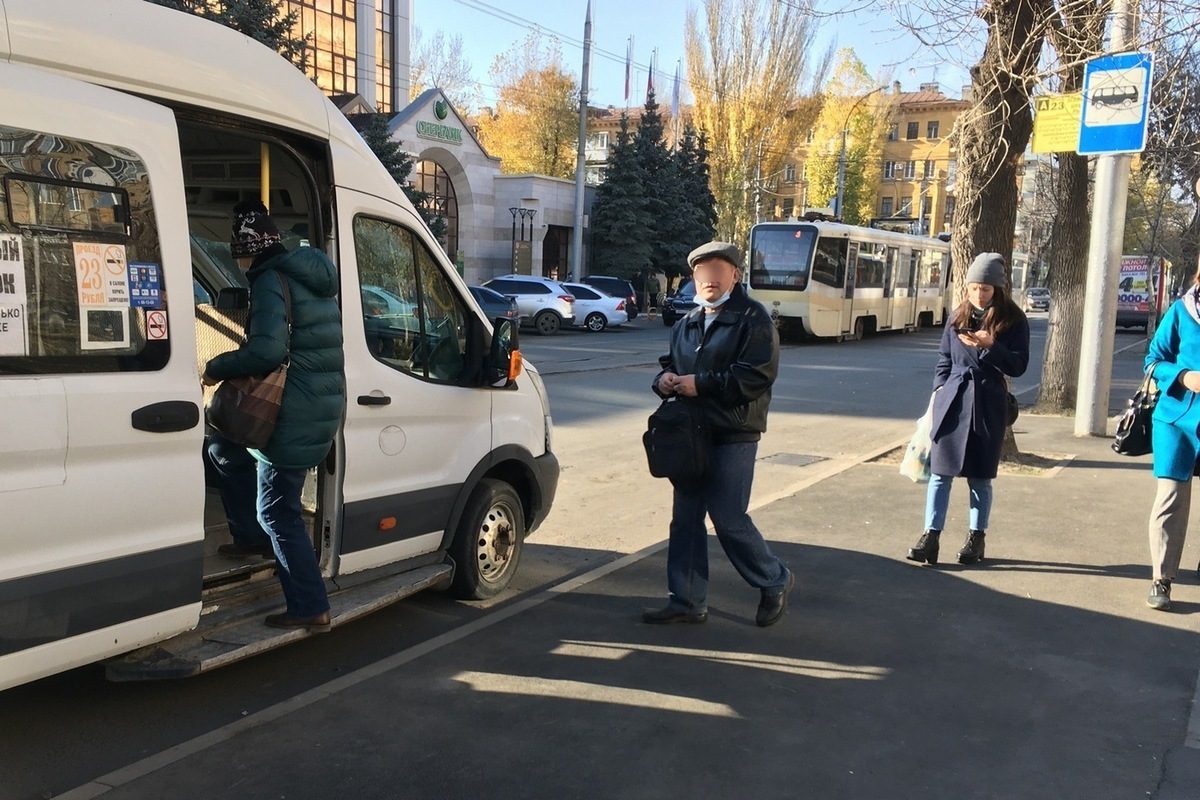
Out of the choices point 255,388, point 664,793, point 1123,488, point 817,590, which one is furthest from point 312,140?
point 1123,488

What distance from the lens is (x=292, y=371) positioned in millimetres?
3846

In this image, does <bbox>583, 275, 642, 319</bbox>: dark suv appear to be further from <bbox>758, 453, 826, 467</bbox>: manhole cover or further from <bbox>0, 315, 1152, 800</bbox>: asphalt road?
<bbox>758, 453, 826, 467</bbox>: manhole cover

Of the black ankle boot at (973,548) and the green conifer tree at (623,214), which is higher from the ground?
the green conifer tree at (623,214)

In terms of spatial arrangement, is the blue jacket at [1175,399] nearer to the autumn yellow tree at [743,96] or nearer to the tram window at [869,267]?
the tram window at [869,267]

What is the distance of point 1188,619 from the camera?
4.96 m

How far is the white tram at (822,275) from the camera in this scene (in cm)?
2434

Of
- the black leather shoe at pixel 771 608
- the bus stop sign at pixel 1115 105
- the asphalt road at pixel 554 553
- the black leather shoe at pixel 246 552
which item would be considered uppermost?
the bus stop sign at pixel 1115 105

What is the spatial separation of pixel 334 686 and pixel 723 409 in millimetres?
2093

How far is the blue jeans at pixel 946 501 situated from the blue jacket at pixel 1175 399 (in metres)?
0.98

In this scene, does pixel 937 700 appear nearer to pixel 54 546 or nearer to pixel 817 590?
pixel 817 590

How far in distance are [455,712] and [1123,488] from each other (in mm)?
6487

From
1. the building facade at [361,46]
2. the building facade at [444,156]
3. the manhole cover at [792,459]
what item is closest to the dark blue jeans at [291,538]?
the manhole cover at [792,459]

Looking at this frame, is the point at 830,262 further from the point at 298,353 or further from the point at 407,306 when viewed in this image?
the point at 298,353

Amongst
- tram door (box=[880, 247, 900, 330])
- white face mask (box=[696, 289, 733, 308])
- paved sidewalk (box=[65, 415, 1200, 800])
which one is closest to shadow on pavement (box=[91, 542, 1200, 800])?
paved sidewalk (box=[65, 415, 1200, 800])
